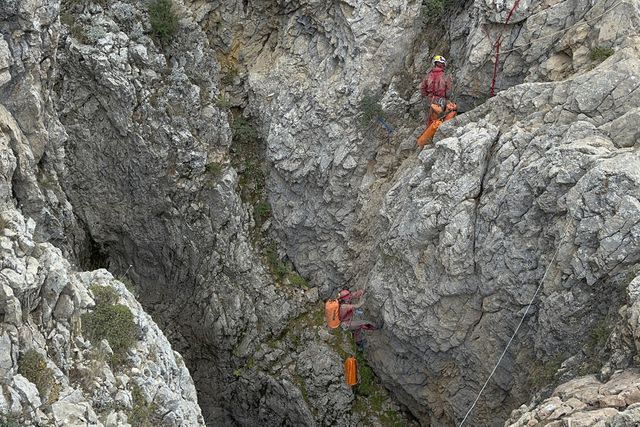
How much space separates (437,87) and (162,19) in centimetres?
833

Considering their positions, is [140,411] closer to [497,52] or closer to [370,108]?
[370,108]

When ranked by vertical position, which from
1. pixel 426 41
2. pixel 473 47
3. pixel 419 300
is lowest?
pixel 419 300

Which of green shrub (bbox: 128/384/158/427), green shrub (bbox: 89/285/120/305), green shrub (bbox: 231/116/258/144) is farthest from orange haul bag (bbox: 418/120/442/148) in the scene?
green shrub (bbox: 128/384/158/427)

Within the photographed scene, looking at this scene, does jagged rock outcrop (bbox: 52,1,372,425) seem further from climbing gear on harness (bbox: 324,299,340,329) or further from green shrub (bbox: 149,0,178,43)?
climbing gear on harness (bbox: 324,299,340,329)

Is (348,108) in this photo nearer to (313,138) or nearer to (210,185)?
(313,138)

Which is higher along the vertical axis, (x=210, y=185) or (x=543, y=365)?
(x=210, y=185)

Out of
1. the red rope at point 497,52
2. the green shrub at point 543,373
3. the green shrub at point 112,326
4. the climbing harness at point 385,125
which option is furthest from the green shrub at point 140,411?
the red rope at point 497,52

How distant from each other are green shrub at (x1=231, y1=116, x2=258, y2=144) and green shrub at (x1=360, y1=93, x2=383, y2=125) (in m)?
3.89

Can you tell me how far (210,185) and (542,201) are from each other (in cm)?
1008

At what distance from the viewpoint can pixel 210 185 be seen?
62.7 feet

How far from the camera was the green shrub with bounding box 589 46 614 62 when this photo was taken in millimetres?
13346

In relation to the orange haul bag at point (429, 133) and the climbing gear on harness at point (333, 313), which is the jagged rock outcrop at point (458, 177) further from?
the climbing gear on harness at point (333, 313)

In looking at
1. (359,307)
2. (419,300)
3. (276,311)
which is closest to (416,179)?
(419,300)

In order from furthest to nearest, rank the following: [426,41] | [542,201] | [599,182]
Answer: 1. [426,41]
2. [542,201]
3. [599,182]
